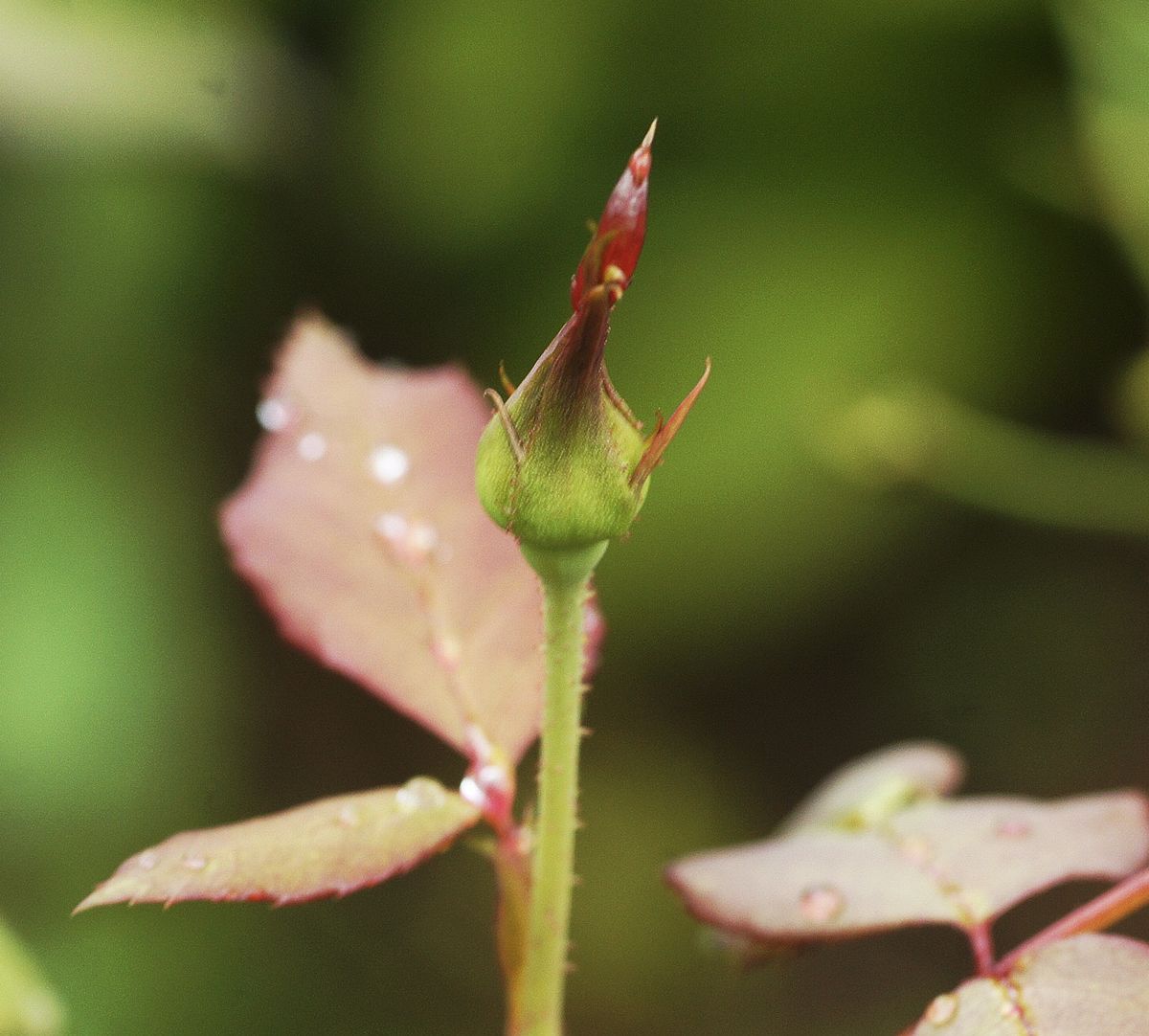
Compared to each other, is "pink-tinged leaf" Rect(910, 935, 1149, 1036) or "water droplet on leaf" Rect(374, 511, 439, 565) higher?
"water droplet on leaf" Rect(374, 511, 439, 565)

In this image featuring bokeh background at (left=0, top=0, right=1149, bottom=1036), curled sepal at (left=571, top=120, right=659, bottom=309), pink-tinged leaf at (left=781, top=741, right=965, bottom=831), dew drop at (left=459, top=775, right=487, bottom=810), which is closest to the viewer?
curled sepal at (left=571, top=120, right=659, bottom=309)

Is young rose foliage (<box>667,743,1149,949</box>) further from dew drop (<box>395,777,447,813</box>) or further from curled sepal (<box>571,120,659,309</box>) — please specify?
curled sepal (<box>571,120,659,309</box>)

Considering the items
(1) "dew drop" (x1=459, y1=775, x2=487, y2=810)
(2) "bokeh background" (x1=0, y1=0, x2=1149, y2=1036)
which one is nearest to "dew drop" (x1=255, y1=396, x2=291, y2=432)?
(1) "dew drop" (x1=459, y1=775, x2=487, y2=810)

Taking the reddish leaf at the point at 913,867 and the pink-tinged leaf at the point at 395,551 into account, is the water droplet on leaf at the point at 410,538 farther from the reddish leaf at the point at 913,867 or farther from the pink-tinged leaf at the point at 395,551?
the reddish leaf at the point at 913,867

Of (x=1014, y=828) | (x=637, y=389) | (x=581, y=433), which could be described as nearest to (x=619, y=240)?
(x=581, y=433)

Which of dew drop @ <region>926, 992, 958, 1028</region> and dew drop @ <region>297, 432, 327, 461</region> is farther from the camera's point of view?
dew drop @ <region>297, 432, 327, 461</region>

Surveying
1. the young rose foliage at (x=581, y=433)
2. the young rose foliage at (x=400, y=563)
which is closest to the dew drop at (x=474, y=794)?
the young rose foliage at (x=400, y=563)

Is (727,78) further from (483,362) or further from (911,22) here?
(483,362)
